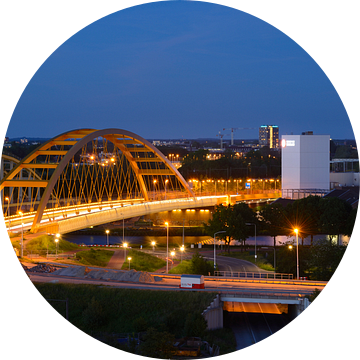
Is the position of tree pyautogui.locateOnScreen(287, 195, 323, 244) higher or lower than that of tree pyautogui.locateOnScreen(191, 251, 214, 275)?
higher

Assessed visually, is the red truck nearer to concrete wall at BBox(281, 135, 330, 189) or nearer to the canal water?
the canal water

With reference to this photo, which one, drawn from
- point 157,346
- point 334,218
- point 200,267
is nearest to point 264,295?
point 157,346

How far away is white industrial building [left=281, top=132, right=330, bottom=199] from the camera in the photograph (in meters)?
88.2

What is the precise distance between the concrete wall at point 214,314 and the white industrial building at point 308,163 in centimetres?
5932

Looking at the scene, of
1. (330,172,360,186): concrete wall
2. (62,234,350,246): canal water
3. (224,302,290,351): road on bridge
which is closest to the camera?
(224,302,290,351): road on bridge

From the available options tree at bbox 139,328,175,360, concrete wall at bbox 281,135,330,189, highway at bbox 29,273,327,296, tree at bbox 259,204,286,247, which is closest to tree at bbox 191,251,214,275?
highway at bbox 29,273,327,296

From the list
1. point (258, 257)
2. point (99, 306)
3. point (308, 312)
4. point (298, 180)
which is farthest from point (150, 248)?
point (308, 312)

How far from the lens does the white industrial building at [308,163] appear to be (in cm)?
8825

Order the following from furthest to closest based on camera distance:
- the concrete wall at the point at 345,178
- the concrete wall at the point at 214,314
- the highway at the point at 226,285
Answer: the concrete wall at the point at 345,178, the highway at the point at 226,285, the concrete wall at the point at 214,314

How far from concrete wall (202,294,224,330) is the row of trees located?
2702 centimetres

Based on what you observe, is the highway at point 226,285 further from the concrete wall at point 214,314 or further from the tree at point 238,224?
the tree at point 238,224

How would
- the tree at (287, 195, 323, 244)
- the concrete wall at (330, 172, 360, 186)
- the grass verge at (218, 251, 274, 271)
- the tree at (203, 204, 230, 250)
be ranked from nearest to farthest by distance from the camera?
the grass verge at (218, 251, 274, 271), the tree at (203, 204, 230, 250), the tree at (287, 195, 323, 244), the concrete wall at (330, 172, 360, 186)

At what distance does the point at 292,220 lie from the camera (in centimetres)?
6412

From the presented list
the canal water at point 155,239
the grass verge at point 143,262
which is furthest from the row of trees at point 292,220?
the grass verge at point 143,262
